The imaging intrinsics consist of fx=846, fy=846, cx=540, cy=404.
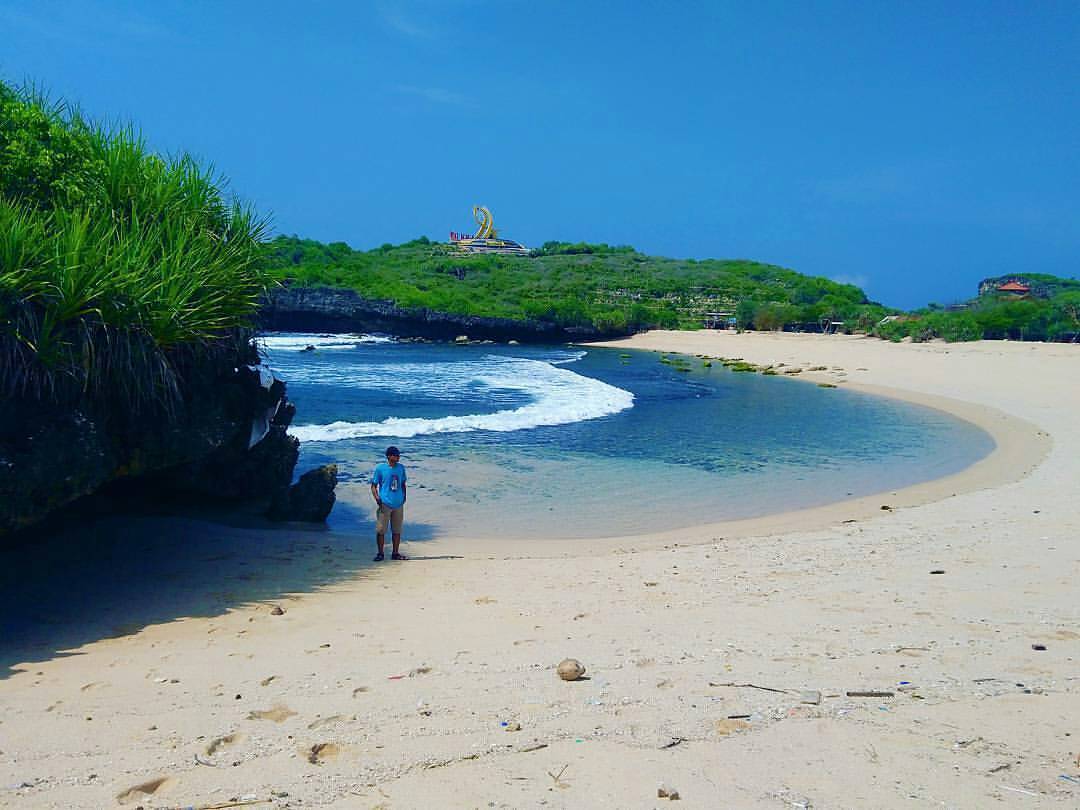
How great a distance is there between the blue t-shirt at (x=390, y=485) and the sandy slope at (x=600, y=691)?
0.83 meters

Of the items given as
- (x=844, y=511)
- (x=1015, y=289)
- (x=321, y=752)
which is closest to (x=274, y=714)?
(x=321, y=752)

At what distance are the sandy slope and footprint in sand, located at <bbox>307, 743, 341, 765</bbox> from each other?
0.01m

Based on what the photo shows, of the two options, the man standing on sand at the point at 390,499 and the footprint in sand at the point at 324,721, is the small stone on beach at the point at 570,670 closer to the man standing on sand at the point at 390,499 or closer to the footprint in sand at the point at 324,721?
the footprint in sand at the point at 324,721

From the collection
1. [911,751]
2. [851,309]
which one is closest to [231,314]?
[911,751]

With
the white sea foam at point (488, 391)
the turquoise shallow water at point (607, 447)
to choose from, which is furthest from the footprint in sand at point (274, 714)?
the white sea foam at point (488, 391)

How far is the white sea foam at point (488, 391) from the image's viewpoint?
2202 cm

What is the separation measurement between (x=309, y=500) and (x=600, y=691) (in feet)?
24.9

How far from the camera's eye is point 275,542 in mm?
10430

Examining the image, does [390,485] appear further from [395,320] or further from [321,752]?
[395,320]

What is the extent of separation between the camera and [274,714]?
5.06 meters

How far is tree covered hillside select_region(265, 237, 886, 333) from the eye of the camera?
81.1m

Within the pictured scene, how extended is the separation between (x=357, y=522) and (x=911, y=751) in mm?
9394

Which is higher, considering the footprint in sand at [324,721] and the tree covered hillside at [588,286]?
the tree covered hillside at [588,286]

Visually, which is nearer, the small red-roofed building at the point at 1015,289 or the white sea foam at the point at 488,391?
the white sea foam at the point at 488,391
